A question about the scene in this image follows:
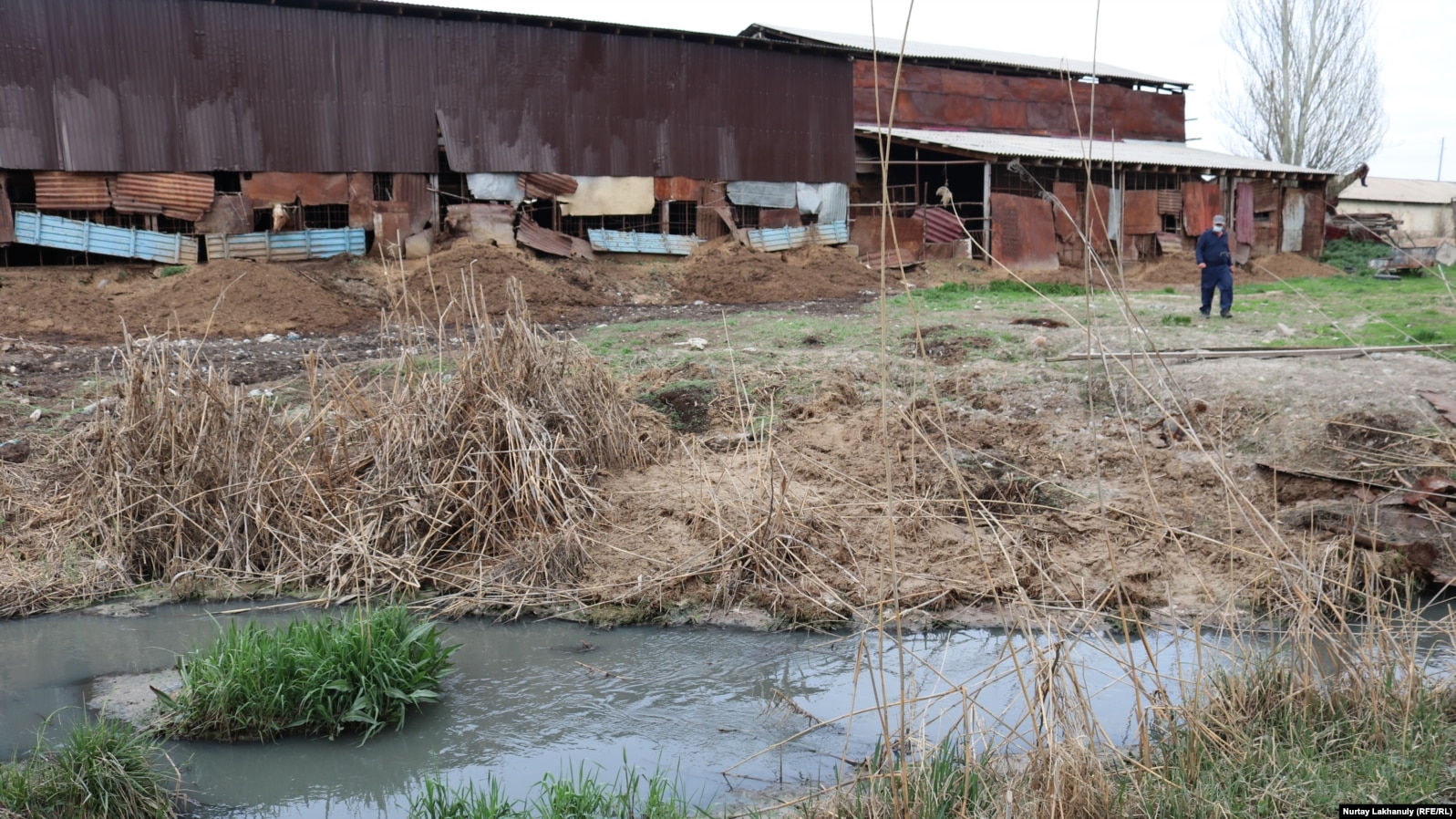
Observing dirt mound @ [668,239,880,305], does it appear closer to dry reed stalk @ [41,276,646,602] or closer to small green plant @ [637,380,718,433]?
small green plant @ [637,380,718,433]

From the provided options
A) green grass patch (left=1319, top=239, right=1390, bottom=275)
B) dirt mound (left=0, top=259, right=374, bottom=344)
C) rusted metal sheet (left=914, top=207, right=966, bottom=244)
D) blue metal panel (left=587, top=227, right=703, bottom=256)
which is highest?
rusted metal sheet (left=914, top=207, right=966, bottom=244)

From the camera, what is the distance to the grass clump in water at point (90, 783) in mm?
3590

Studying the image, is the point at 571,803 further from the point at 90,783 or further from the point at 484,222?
the point at 484,222

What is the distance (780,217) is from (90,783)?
1892 cm

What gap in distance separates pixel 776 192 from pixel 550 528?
1590 centimetres

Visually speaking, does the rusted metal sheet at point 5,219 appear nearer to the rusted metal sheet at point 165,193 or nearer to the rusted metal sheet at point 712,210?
the rusted metal sheet at point 165,193

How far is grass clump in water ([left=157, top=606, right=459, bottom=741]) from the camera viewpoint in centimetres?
441

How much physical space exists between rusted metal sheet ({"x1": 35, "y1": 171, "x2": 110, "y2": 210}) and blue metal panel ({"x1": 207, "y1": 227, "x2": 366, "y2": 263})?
1.55 meters

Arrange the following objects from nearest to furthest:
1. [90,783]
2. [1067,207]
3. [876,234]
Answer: [90,783], [1067,207], [876,234]

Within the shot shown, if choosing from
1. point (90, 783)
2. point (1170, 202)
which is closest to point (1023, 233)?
point (1170, 202)

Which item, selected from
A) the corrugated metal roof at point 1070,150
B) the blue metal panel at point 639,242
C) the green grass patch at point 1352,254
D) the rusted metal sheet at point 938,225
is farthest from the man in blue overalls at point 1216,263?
the green grass patch at point 1352,254

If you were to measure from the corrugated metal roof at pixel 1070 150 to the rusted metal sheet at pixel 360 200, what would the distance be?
906 cm

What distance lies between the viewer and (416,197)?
18359mm

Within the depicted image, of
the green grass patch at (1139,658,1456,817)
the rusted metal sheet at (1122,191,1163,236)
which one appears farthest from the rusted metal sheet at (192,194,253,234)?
the rusted metal sheet at (1122,191,1163,236)
